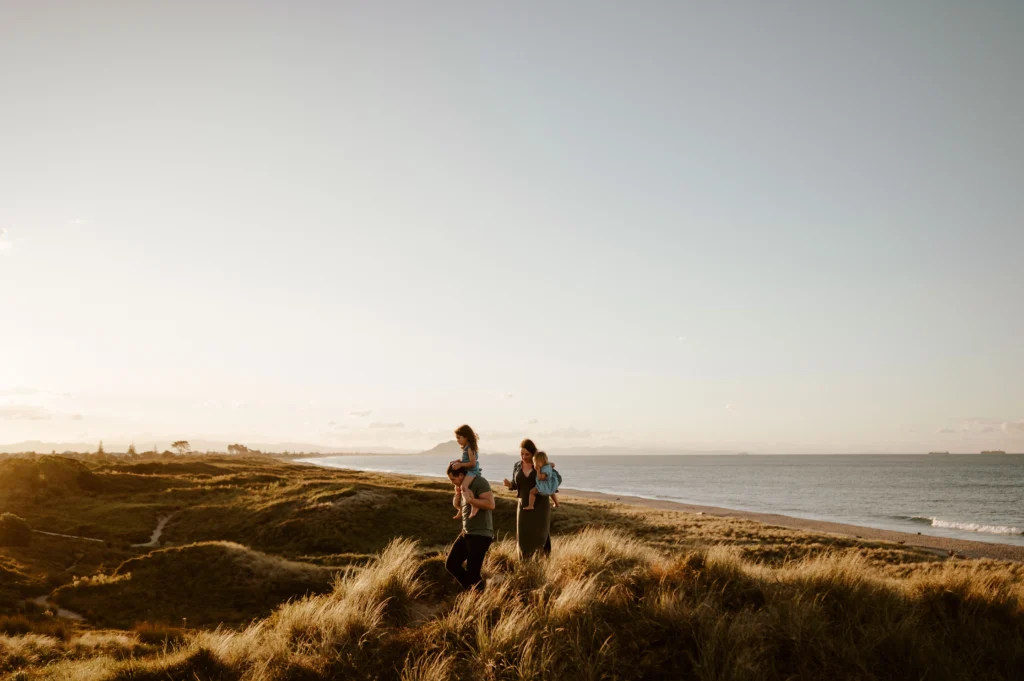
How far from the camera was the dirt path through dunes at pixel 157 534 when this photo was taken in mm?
26541

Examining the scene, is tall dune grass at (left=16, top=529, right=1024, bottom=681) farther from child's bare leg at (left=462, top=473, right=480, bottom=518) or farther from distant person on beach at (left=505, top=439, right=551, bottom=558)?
child's bare leg at (left=462, top=473, right=480, bottom=518)

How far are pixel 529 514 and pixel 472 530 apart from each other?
8.17ft

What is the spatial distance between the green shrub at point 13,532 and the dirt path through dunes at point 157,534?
13.3 ft

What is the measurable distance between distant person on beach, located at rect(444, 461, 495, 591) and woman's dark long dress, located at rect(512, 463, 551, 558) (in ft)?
6.42

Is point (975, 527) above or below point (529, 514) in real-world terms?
below

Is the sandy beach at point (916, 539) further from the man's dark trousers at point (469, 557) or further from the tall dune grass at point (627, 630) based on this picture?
the man's dark trousers at point (469, 557)

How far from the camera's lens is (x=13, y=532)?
78.4 feet

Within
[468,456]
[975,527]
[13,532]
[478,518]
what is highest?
[468,456]

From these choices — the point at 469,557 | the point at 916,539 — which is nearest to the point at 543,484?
the point at 469,557

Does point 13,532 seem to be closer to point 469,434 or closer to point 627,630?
point 469,434

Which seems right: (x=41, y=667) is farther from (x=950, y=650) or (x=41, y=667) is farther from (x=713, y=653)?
(x=950, y=650)

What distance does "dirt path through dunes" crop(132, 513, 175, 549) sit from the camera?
2654 centimetres

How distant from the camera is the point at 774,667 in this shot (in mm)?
7352

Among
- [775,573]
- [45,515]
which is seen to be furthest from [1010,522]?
[45,515]
